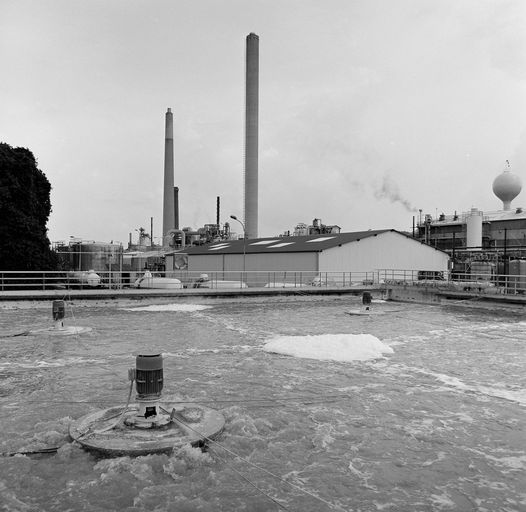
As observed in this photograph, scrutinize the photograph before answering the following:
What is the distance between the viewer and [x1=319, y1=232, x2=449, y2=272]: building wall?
132ft

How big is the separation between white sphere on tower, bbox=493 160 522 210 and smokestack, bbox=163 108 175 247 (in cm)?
5121

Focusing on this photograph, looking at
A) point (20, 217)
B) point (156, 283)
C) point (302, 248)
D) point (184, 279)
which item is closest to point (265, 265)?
point (302, 248)

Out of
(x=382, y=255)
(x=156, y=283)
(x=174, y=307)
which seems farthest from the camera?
(x=382, y=255)

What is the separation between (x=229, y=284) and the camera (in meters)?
36.3

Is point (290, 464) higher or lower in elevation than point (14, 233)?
lower

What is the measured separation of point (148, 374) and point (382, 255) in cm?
3872

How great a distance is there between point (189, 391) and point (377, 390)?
354 cm

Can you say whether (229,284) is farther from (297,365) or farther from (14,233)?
(297,365)

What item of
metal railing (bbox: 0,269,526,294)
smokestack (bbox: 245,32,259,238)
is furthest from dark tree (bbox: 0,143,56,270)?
smokestack (bbox: 245,32,259,238)

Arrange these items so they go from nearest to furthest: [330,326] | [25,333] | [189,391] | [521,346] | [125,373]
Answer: [189,391] → [125,373] → [521,346] → [25,333] → [330,326]

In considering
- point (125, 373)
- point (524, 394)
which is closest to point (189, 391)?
point (125, 373)

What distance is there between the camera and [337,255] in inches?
1580

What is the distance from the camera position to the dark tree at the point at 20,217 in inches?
1358

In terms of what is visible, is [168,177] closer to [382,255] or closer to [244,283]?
[382,255]
